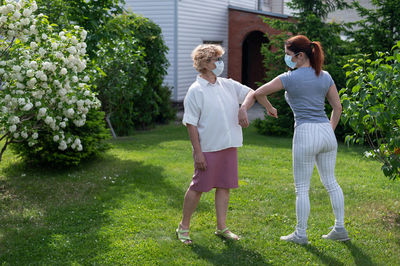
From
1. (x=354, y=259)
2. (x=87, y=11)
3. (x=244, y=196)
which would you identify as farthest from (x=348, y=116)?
(x=87, y=11)

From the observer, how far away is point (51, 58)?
5.40 metres

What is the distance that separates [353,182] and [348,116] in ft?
8.19

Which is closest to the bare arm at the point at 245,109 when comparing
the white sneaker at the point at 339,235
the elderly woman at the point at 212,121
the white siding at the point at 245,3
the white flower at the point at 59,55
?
the elderly woman at the point at 212,121

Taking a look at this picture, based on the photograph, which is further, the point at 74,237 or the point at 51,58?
the point at 51,58

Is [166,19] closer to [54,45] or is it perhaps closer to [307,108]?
[54,45]

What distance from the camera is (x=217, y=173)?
4.64m

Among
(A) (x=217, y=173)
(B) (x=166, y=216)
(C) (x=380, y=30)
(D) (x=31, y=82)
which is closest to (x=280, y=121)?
(C) (x=380, y=30)

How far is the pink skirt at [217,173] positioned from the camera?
4570mm

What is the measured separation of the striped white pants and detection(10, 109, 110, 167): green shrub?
13.2 feet

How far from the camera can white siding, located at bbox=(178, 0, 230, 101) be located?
54.4 feet

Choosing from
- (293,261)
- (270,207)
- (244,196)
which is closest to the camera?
(293,261)

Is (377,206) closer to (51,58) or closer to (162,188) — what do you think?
(162,188)

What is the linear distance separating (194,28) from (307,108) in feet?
44.0

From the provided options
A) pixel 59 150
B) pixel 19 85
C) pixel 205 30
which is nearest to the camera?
pixel 19 85
